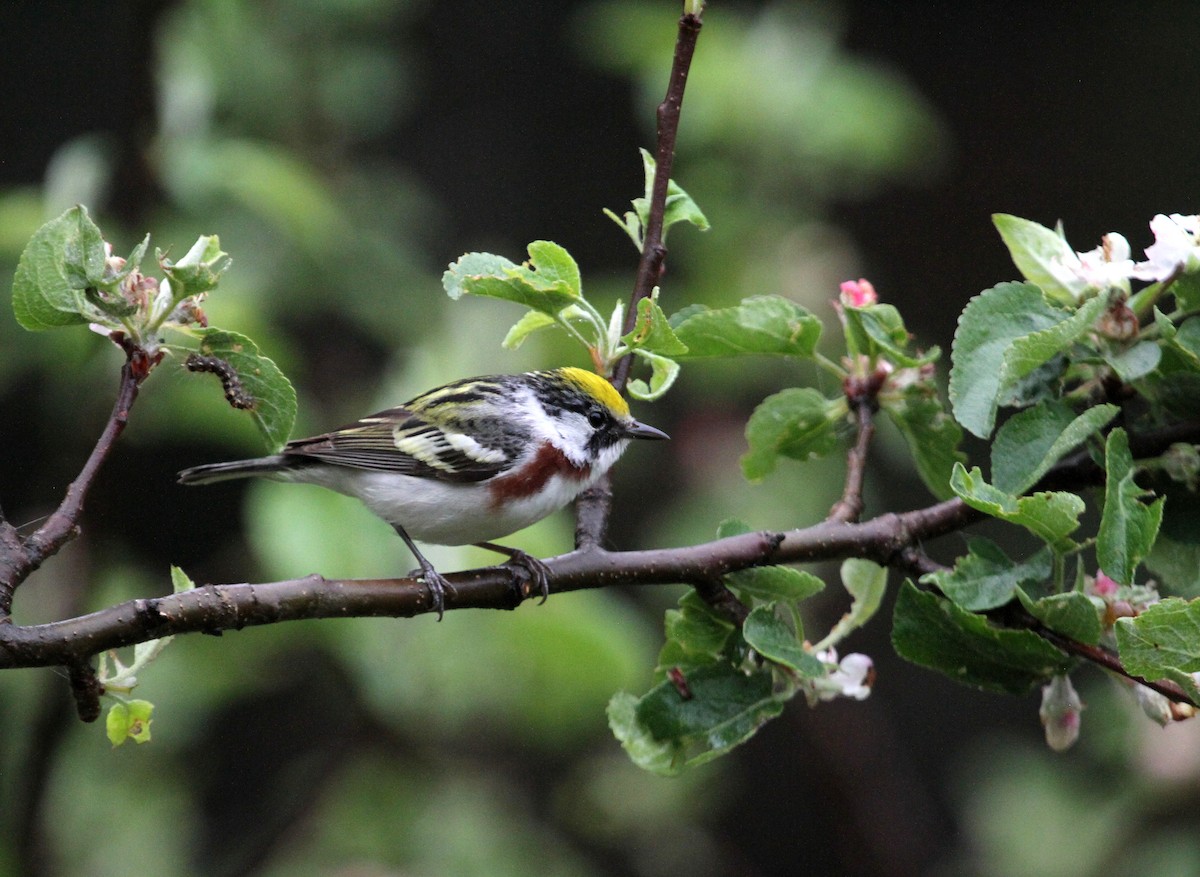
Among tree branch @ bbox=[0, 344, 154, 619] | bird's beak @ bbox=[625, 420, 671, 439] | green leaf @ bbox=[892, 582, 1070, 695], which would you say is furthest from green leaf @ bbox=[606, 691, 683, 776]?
bird's beak @ bbox=[625, 420, 671, 439]

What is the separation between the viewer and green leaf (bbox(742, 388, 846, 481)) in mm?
2330

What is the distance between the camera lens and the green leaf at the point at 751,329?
206 cm

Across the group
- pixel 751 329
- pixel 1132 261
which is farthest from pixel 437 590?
pixel 1132 261

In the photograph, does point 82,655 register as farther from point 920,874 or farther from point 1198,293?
point 920,874

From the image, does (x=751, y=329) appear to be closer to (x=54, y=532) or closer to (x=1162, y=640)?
(x=1162, y=640)

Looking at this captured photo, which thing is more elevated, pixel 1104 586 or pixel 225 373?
pixel 225 373

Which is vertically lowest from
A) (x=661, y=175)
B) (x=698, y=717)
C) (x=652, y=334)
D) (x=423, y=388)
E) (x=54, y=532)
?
(x=423, y=388)

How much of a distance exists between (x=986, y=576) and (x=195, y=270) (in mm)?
1201

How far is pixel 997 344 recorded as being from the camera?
76.0 inches

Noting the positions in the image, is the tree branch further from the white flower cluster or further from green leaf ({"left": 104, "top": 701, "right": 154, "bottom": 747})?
the white flower cluster

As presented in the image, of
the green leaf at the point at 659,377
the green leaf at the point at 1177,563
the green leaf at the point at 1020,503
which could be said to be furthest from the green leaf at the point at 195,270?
the green leaf at the point at 1177,563

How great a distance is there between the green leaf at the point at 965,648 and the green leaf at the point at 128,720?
1.08 m

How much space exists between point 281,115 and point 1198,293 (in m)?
3.92

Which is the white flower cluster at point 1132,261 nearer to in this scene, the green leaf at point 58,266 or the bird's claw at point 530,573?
the bird's claw at point 530,573
